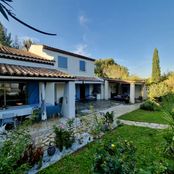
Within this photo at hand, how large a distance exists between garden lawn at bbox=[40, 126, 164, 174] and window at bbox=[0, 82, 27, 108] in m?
9.10

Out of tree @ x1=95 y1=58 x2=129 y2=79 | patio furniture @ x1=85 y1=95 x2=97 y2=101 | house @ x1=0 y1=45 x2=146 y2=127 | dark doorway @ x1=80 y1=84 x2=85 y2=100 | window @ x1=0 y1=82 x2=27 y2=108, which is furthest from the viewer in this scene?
tree @ x1=95 y1=58 x2=129 y2=79

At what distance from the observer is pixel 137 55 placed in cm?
4278

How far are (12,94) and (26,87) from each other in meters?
1.55

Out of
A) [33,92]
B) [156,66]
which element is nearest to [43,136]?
[33,92]

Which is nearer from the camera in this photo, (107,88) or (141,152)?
(141,152)

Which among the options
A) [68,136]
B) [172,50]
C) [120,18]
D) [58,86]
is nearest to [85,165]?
[68,136]

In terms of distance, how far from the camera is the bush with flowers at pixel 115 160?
5078 mm

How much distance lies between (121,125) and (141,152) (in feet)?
20.0

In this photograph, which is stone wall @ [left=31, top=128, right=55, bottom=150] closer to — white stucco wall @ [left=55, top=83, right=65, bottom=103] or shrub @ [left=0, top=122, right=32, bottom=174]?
shrub @ [left=0, top=122, right=32, bottom=174]

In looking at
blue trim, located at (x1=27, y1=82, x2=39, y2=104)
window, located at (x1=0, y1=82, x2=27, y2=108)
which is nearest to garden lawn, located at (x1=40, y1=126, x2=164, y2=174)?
blue trim, located at (x1=27, y1=82, x2=39, y2=104)

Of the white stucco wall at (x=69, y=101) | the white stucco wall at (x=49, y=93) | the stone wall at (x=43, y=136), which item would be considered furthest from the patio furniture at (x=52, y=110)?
the stone wall at (x=43, y=136)

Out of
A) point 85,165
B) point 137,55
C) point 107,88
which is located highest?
point 137,55

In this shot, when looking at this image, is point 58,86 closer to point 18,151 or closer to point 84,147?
point 84,147

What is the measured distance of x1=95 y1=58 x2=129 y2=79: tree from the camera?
2160 inches
